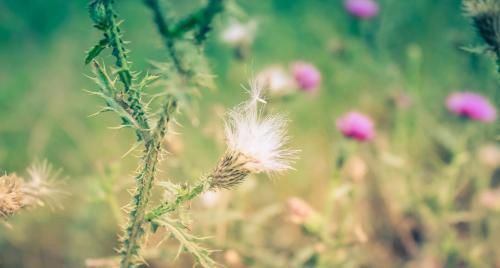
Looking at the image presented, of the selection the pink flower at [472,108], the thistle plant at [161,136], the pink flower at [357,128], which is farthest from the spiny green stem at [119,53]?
the pink flower at [472,108]

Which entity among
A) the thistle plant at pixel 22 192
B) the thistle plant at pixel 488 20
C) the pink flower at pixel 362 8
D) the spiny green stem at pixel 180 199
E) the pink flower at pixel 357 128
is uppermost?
the pink flower at pixel 362 8

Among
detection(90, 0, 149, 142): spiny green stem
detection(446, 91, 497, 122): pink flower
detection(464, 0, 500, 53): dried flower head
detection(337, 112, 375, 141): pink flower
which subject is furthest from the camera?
detection(446, 91, 497, 122): pink flower

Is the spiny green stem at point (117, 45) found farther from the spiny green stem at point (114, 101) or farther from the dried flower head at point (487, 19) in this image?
the dried flower head at point (487, 19)

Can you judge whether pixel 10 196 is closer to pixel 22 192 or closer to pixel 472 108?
pixel 22 192

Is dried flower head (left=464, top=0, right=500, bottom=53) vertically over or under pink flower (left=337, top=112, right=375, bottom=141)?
under

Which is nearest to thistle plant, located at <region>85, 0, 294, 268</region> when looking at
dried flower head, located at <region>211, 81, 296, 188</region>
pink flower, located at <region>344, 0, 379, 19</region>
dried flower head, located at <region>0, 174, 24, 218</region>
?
dried flower head, located at <region>211, 81, 296, 188</region>

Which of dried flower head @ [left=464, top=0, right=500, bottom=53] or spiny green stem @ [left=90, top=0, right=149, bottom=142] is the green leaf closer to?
spiny green stem @ [left=90, top=0, right=149, bottom=142]

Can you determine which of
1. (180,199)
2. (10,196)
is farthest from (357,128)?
(10,196)

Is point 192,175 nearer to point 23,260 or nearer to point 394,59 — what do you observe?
point 23,260
